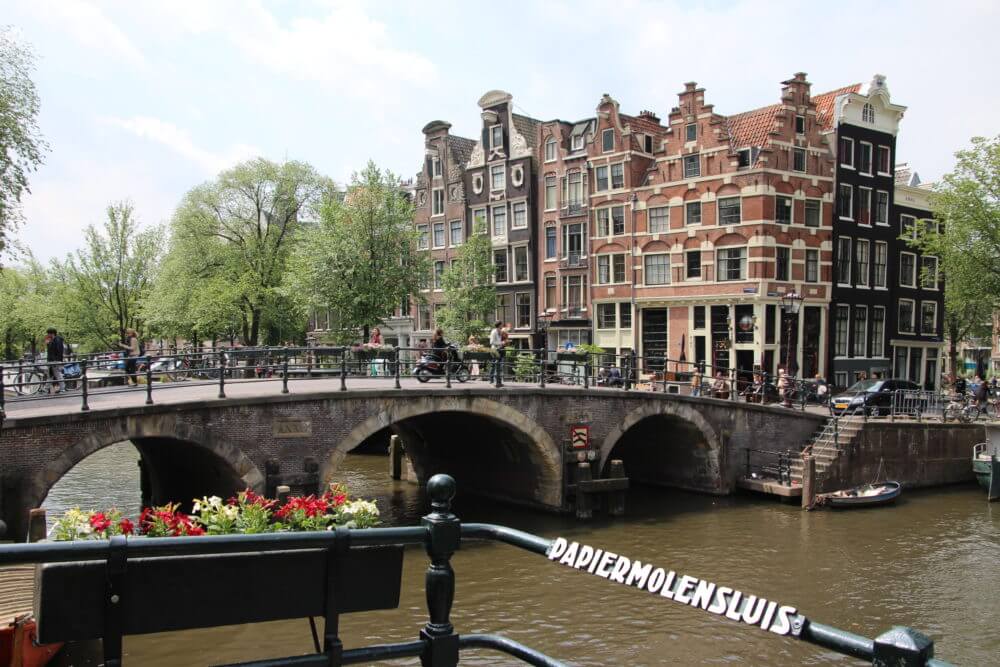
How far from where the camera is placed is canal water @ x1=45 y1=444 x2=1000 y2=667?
12.1 meters

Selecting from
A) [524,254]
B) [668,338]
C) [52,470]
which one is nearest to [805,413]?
[668,338]

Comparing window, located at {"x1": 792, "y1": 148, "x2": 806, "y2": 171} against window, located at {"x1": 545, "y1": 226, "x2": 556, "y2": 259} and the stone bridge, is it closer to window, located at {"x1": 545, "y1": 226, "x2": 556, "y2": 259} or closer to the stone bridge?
window, located at {"x1": 545, "y1": 226, "x2": 556, "y2": 259}

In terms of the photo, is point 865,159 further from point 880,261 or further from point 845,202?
point 880,261

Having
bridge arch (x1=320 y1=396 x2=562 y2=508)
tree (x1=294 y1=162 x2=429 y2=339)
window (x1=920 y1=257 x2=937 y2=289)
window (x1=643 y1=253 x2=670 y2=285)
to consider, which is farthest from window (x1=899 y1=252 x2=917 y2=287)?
bridge arch (x1=320 y1=396 x2=562 y2=508)

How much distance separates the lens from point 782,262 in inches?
1304

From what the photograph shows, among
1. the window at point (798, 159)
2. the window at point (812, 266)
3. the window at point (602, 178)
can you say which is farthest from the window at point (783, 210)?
the window at point (602, 178)

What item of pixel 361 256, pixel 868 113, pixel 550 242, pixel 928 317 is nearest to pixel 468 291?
pixel 550 242

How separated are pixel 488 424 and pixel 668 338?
15.9 meters

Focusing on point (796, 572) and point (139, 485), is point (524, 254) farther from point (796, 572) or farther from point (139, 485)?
point (796, 572)

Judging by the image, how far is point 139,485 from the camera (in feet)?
78.4

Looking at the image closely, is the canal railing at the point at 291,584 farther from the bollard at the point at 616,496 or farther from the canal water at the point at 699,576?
the bollard at the point at 616,496

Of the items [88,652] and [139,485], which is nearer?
[88,652]

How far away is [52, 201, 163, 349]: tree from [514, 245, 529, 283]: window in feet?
61.5

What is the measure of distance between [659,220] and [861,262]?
914cm
